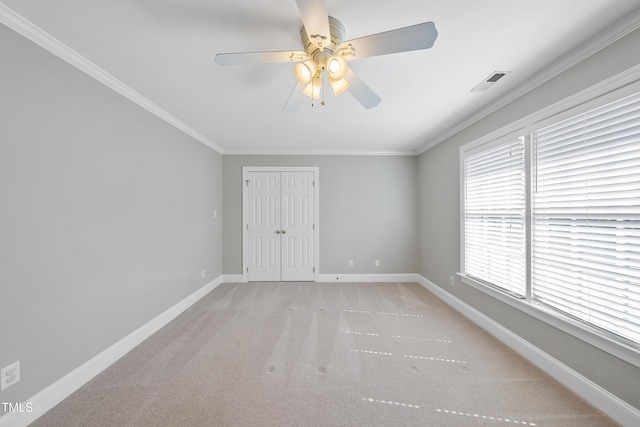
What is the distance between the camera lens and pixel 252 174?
15.6ft

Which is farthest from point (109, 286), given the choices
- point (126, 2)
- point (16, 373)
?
point (126, 2)

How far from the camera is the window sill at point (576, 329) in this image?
4.99 feet

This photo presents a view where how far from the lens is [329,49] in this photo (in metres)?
1.51

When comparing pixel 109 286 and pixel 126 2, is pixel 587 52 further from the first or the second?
pixel 109 286

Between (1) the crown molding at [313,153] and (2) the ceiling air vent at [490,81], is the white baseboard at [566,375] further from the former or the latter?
(1) the crown molding at [313,153]

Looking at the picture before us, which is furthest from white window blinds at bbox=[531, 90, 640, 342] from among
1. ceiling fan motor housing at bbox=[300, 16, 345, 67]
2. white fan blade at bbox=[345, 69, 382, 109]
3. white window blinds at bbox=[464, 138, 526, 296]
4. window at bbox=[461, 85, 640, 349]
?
ceiling fan motor housing at bbox=[300, 16, 345, 67]

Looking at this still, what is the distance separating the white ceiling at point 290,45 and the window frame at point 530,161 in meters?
0.33

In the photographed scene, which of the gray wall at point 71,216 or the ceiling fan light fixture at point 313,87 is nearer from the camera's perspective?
the gray wall at point 71,216

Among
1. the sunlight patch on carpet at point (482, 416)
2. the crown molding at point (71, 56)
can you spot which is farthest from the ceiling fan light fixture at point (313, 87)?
the sunlight patch on carpet at point (482, 416)

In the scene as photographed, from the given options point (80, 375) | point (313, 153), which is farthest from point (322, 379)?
point (313, 153)

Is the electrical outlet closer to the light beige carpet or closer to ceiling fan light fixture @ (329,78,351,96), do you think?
the light beige carpet

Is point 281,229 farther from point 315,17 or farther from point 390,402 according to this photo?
point 315,17

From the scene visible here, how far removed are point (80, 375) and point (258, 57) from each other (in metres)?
2.58

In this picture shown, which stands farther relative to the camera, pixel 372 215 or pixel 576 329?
pixel 372 215
